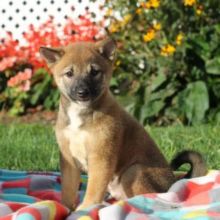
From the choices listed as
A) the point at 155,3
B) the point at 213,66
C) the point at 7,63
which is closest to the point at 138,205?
the point at 213,66

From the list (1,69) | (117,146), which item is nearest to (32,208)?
(117,146)

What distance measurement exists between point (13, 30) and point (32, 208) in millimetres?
6376

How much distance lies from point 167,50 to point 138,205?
402cm

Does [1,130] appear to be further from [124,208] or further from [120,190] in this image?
[124,208]

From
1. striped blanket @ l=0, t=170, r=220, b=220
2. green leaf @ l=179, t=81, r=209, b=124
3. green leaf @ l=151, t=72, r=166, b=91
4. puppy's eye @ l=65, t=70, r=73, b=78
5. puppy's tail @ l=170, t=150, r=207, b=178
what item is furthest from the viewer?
green leaf @ l=151, t=72, r=166, b=91

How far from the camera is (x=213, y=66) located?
7352 mm

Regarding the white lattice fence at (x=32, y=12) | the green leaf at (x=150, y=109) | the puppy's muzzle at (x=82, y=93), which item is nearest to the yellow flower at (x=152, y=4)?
the green leaf at (x=150, y=109)

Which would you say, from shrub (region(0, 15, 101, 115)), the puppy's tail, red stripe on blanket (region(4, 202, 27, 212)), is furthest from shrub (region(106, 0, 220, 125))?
red stripe on blanket (region(4, 202, 27, 212))

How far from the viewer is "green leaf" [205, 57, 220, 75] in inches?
288

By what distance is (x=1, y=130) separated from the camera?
7.25 m

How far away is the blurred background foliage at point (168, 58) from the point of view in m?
7.38

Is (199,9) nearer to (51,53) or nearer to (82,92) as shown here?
(51,53)

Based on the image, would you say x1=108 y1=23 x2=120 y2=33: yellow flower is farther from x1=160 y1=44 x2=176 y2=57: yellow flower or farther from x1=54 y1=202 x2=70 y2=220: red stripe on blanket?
x1=54 y1=202 x2=70 y2=220: red stripe on blanket

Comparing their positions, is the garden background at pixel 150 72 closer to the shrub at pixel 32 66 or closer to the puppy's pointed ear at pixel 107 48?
the shrub at pixel 32 66
